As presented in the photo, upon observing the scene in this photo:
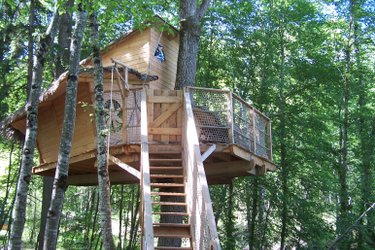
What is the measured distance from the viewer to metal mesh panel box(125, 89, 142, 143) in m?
9.47

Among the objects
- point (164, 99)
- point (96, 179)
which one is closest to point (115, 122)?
point (164, 99)

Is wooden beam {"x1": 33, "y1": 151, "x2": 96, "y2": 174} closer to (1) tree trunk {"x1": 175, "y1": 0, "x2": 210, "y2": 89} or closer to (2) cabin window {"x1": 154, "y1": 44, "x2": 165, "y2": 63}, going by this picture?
(1) tree trunk {"x1": 175, "y1": 0, "x2": 210, "y2": 89}

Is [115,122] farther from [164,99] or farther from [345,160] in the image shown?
[345,160]

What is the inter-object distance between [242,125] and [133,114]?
2.50 metres

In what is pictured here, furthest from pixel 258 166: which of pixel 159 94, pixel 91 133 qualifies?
pixel 91 133

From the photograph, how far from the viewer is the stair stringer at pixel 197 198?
17.8 ft

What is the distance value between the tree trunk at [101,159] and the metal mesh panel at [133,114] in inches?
78.4

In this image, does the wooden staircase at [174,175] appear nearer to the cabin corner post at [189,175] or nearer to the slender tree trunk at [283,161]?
the cabin corner post at [189,175]

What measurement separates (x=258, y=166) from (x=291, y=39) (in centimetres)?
749

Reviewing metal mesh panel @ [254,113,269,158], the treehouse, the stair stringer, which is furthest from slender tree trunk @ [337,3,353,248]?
the stair stringer

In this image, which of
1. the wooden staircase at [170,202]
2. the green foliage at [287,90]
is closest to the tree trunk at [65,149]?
the wooden staircase at [170,202]

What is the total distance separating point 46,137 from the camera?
39.4 feet

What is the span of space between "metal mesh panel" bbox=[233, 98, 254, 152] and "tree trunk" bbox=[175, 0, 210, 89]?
195 cm

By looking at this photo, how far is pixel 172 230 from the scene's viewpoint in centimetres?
752
